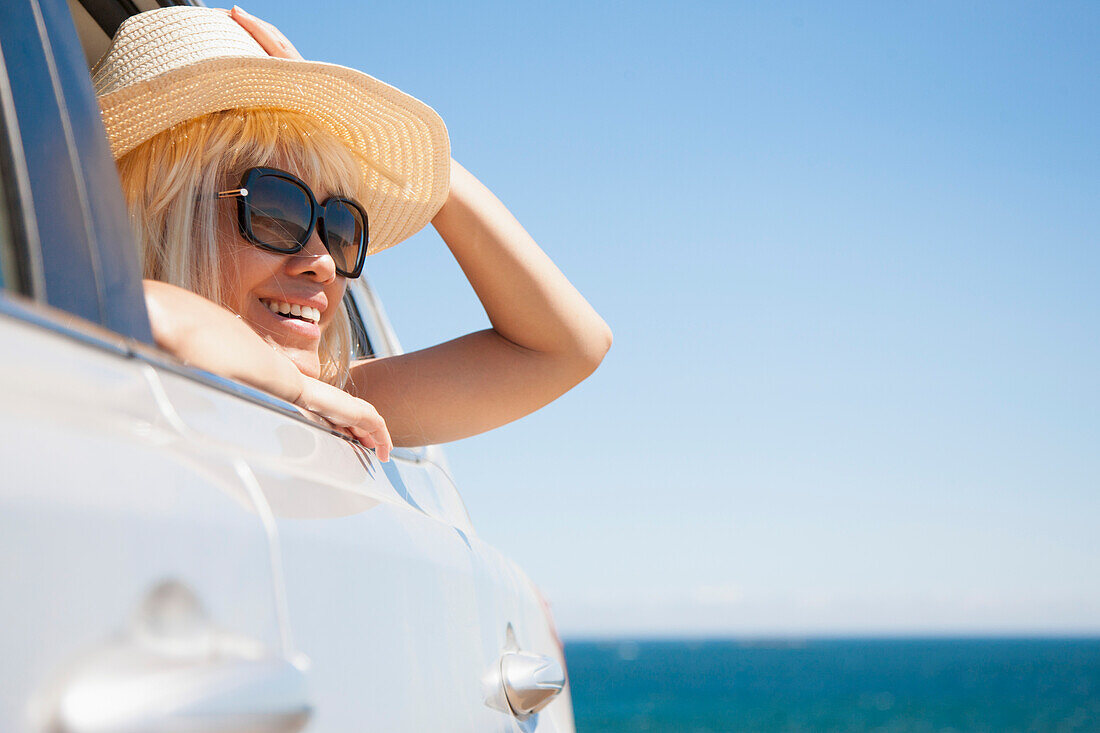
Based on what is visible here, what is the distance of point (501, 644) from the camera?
1.27 metres

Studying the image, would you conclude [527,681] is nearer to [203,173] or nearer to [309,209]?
[309,209]

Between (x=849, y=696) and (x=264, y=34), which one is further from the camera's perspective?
(x=849, y=696)

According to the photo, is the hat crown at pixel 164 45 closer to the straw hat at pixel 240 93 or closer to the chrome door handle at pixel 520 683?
the straw hat at pixel 240 93

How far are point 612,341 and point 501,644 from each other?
39.4 inches

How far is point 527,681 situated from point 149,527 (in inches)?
33.3

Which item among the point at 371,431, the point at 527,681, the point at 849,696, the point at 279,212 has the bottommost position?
the point at 849,696

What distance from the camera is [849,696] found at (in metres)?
67.6

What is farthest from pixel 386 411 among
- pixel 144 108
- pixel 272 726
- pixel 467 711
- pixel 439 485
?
pixel 272 726

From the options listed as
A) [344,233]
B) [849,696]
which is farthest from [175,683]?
[849,696]

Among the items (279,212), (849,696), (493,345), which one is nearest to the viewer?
(279,212)

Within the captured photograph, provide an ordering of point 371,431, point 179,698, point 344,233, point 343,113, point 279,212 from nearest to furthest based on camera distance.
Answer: point 179,698 < point 371,431 < point 279,212 < point 344,233 < point 343,113

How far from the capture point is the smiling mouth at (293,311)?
165cm

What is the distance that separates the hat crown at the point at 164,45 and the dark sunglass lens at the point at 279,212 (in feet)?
0.75

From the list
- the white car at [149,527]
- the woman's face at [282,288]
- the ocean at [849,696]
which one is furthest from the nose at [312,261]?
the ocean at [849,696]
